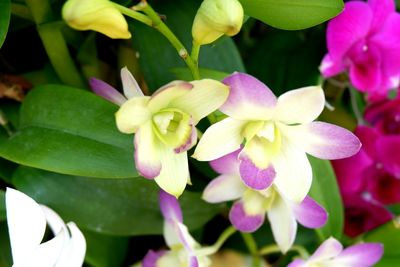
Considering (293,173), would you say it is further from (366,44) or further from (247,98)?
(366,44)

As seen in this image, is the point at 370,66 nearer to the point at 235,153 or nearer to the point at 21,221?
the point at 235,153

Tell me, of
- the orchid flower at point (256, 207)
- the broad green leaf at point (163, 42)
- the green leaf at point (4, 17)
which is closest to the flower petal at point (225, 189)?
the orchid flower at point (256, 207)

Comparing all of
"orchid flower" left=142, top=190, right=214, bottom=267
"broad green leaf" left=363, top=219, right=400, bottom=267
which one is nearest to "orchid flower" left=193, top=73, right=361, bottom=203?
"orchid flower" left=142, top=190, right=214, bottom=267

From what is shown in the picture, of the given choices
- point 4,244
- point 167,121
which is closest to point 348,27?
point 167,121

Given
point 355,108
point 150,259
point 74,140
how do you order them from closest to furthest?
point 74,140 → point 150,259 → point 355,108

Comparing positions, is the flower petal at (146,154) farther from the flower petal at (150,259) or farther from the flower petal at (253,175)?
the flower petal at (150,259)

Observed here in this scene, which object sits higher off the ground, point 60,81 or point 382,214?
point 60,81

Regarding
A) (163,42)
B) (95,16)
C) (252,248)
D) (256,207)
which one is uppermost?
(95,16)

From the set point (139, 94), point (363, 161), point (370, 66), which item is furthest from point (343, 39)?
point (139, 94)
